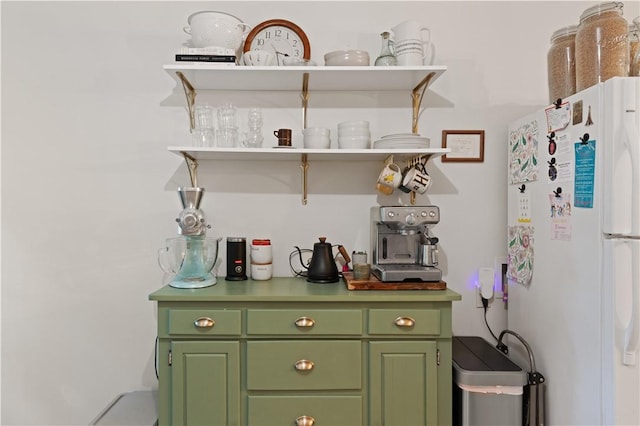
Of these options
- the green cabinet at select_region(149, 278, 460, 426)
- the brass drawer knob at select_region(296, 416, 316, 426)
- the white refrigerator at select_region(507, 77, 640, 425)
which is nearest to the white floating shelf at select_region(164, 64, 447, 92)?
the white refrigerator at select_region(507, 77, 640, 425)

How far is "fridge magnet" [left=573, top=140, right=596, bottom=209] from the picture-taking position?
1.30 meters

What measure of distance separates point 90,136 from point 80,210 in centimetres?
40

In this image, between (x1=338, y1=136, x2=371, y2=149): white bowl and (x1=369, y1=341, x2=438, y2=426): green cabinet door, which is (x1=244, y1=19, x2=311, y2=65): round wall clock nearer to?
(x1=338, y1=136, x2=371, y2=149): white bowl

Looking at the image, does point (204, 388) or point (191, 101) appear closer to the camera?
point (204, 388)

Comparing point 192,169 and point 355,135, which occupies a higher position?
point 355,135

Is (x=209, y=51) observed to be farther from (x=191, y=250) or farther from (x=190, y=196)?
(x=191, y=250)

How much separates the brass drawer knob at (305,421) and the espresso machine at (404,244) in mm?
640

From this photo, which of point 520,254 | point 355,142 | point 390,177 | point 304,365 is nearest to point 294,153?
point 355,142

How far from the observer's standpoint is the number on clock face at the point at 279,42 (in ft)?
6.34

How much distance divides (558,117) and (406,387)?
1.24 meters

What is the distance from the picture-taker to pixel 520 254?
70.4 inches

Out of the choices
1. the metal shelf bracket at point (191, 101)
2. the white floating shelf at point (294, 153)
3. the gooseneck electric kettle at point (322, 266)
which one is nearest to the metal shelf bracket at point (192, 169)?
the white floating shelf at point (294, 153)

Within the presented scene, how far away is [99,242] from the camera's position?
6.54 feet

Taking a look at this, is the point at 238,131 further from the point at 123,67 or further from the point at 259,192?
the point at 123,67
